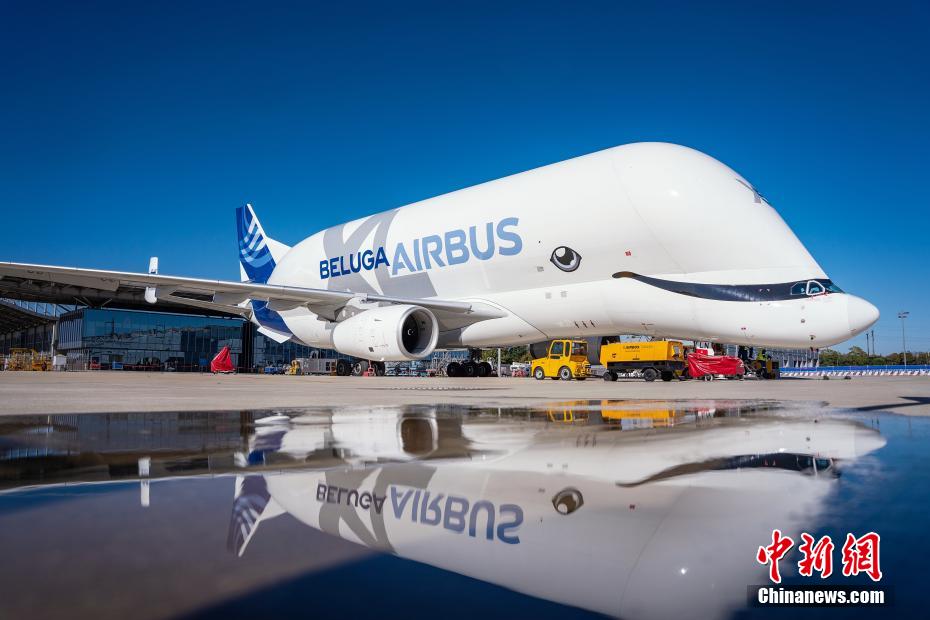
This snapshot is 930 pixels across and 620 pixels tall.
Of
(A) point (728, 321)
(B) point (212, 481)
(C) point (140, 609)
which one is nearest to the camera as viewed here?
(C) point (140, 609)

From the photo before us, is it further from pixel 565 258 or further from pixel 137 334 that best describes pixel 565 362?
pixel 137 334

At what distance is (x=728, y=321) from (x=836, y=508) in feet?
31.5

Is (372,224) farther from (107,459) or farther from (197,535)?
(197,535)

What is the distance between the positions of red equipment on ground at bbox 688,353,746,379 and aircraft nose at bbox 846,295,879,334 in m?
10.9

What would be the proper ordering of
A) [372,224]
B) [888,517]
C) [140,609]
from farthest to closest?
[372,224] → [888,517] → [140,609]

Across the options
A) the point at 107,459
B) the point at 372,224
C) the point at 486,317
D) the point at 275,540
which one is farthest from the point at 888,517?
the point at 372,224

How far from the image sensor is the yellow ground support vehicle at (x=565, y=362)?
811 inches

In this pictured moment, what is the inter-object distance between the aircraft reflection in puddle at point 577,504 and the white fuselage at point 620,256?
7809 millimetres

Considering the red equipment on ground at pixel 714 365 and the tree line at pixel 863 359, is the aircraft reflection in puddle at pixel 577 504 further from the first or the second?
the tree line at pixel 863 359

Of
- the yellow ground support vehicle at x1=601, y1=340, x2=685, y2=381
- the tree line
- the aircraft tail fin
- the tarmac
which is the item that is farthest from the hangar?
the tree line

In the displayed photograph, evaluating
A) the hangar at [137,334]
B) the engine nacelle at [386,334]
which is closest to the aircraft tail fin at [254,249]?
the engine nacelle at [386,334]

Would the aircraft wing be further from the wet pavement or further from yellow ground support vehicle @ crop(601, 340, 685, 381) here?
the wet pavement

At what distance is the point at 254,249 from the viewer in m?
22.5

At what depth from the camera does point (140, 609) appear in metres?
0.93
